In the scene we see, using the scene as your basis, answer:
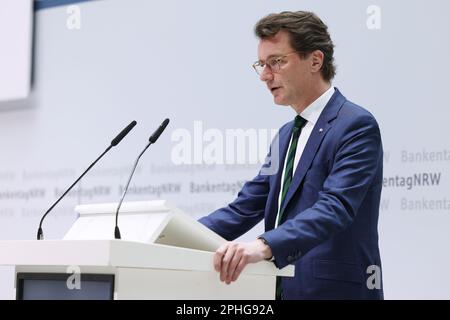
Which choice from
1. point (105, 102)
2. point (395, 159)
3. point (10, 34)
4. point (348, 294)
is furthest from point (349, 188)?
point (10, 34)

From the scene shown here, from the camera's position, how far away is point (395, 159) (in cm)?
313

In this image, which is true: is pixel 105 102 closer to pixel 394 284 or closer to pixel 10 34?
pixel 10 34

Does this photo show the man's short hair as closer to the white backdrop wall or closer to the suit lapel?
the suit lapel

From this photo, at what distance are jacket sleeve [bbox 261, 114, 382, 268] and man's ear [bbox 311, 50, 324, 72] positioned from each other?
306 mm

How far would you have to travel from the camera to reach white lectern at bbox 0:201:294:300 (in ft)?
4.91

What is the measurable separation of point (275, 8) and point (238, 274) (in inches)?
86.3

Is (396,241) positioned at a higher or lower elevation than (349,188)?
lower

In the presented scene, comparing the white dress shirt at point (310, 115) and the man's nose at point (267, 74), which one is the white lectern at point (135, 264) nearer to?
the white dress shirt at point (310, 115)

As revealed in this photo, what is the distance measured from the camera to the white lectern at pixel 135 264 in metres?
1.50

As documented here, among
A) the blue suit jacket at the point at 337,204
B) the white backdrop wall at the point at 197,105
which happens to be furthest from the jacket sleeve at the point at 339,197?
the white backdrop wall at the point at 197,105

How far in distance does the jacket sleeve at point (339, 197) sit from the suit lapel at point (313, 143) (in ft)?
0.23

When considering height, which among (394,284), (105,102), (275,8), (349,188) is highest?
(275,8)

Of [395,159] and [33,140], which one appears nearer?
[395,159]

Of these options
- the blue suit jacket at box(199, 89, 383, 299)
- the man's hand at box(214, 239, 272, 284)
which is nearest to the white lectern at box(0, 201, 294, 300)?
the man's hand at box(214, 239, 272, 284)
